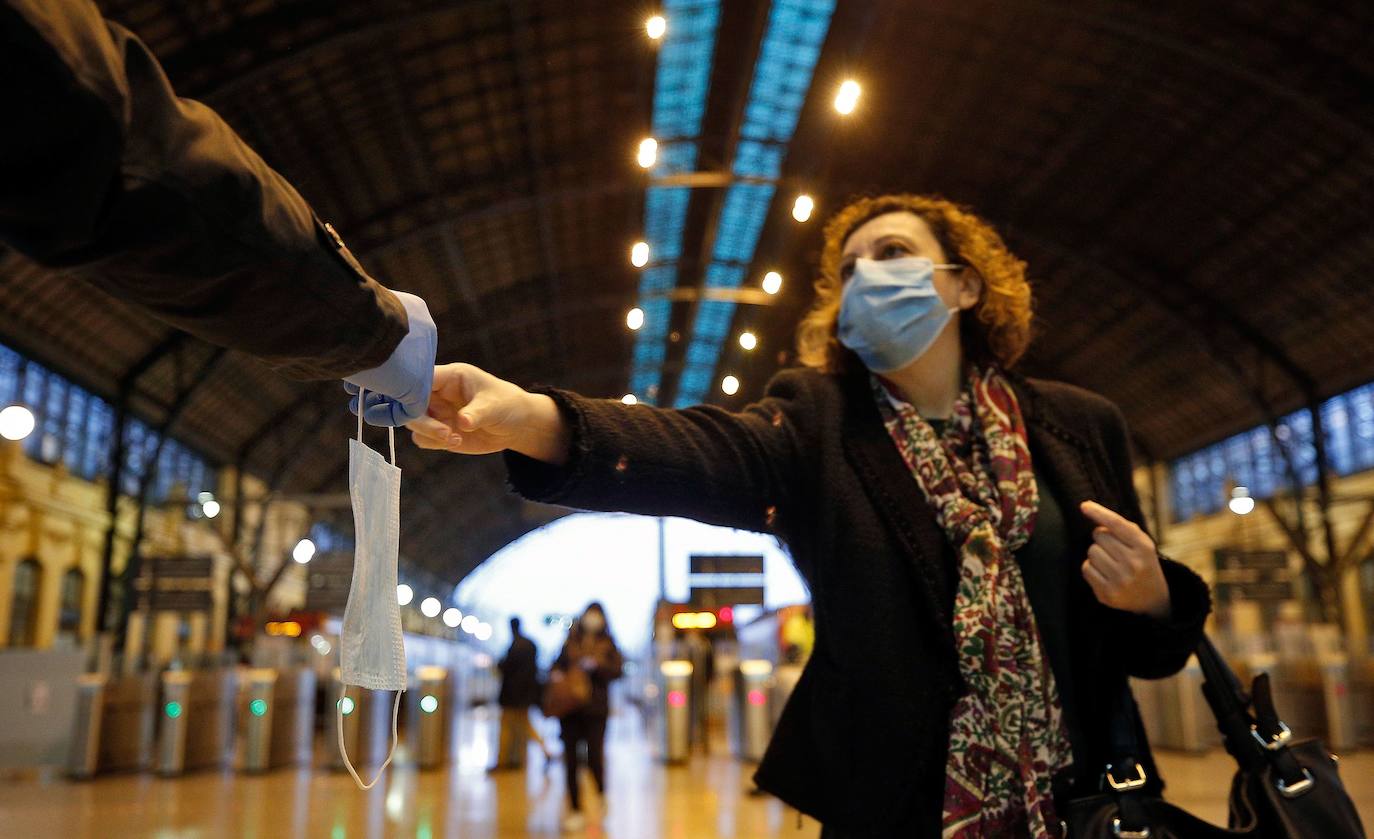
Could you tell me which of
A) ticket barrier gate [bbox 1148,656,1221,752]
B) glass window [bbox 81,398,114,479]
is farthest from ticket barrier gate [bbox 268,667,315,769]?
ticket barrier gate [bbox 1148,656,1221,752]

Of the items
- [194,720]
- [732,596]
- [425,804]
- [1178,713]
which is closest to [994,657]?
[425,804]

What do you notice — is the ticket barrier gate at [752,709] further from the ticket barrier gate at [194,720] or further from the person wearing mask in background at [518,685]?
the ticket barrier gate at [194,720]

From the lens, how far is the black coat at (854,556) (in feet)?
5.71

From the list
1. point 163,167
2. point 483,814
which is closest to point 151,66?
point 163,167

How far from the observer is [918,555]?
1900 mm

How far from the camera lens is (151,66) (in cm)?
91

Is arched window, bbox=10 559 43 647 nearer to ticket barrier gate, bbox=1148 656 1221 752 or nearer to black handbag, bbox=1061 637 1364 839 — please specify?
ticket barrier gate, bbox=1148 656 1221 752

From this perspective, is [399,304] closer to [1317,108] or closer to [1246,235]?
[1317,108]

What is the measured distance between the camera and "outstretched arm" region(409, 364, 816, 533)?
1.52 m

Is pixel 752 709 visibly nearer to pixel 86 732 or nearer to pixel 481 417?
pixel 86 732

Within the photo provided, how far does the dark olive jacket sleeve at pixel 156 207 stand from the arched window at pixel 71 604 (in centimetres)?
2565

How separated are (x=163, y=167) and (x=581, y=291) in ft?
32.8

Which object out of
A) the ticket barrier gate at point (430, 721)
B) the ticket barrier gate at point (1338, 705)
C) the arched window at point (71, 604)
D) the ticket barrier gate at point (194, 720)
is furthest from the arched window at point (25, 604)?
the ticket barrier gate at point (1338, 705)

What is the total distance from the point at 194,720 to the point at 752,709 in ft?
23.5
